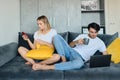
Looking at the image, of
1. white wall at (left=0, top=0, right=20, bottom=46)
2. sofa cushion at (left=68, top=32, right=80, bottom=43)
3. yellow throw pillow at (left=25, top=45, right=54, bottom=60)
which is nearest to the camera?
yellow throw pillow at (left=25, top=45, right=54, bottom=60)

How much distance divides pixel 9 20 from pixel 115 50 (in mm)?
2222

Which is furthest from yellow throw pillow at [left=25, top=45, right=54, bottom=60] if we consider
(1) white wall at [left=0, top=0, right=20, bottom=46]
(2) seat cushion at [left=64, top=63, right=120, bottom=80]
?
(1) white wall at [left=0, top=0, right=20, bottom=46]

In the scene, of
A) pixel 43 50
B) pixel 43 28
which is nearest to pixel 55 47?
pixel 43 50

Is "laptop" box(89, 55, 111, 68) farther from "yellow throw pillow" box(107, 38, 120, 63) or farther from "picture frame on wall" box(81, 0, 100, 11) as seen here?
"picture frame on wall" box(81, 0, 100, 11)

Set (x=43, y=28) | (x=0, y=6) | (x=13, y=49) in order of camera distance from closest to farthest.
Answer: (x=43, y=28)
(x=13, y=49)
(x=0, y=6)

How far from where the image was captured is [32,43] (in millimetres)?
3785

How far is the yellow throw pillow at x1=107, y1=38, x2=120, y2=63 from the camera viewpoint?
3.31m

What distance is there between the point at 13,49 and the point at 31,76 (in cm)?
115

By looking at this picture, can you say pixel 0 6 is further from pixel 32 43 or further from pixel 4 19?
pixel 32 43

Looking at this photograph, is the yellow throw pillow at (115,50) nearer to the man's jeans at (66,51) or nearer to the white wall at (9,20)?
the man's jeans at (66,51)

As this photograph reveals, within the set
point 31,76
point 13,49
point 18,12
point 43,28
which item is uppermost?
point 18,12

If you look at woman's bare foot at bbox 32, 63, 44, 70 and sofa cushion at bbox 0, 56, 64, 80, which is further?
woman's bare foot at bbox 32, 63, 44, 70

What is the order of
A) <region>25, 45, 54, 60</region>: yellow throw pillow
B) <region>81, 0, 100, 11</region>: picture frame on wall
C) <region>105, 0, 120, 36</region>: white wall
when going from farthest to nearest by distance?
1. <region>81, 0, 100, 11</region>: picture frame on wall
2. <region>105, 0, 120, 36</region>: white wall
3. <region>25, 45, 54, 60</region>: yellow throw pillow

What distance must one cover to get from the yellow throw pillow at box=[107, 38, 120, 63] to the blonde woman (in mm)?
846
